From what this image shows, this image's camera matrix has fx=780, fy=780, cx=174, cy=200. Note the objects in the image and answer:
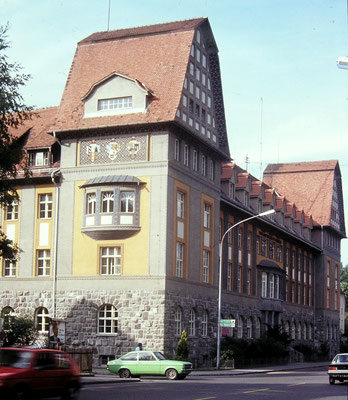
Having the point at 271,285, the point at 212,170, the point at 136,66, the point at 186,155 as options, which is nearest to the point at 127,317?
the point at 186,155

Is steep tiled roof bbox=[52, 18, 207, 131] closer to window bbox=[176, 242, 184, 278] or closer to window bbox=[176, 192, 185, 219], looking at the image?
window bbox=[176, 192, 185, 219]

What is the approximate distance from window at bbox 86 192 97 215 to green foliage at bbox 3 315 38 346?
730 centimetres

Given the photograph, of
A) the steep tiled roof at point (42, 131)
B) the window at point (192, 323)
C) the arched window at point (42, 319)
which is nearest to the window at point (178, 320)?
the window at point (192, 323)

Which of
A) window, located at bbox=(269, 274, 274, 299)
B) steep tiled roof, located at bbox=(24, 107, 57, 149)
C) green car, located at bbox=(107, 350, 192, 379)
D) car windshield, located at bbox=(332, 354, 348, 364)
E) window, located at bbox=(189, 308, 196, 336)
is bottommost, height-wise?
green car, located at bbox=(107, 350, 192, 379)

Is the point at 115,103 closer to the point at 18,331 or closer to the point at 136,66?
the point at 136,66

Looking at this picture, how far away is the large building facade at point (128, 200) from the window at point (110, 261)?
0.06m

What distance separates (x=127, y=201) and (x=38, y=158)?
7.84m

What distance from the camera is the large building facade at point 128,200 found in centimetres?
4519

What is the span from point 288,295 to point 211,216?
86.8 feet

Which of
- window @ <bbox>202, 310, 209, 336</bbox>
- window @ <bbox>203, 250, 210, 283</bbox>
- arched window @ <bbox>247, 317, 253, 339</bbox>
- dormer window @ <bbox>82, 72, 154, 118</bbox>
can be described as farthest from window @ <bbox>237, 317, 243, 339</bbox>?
dormer window @ <bbox>82, 72, 154, 118</bbox>

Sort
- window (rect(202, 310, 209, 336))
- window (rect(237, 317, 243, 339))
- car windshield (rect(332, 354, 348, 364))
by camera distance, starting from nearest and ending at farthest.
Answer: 1. car windshield (rect(332, 354, 348, 364))
2. window (rect(202, 310, 209, 336))
3. window (rect(237, 317, 243, 339))

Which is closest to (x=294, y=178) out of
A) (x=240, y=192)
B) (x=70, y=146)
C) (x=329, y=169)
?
(x=329, y=169)

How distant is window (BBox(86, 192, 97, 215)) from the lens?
46.4 metres

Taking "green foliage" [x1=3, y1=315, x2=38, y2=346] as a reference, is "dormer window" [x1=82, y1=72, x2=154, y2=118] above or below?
above
